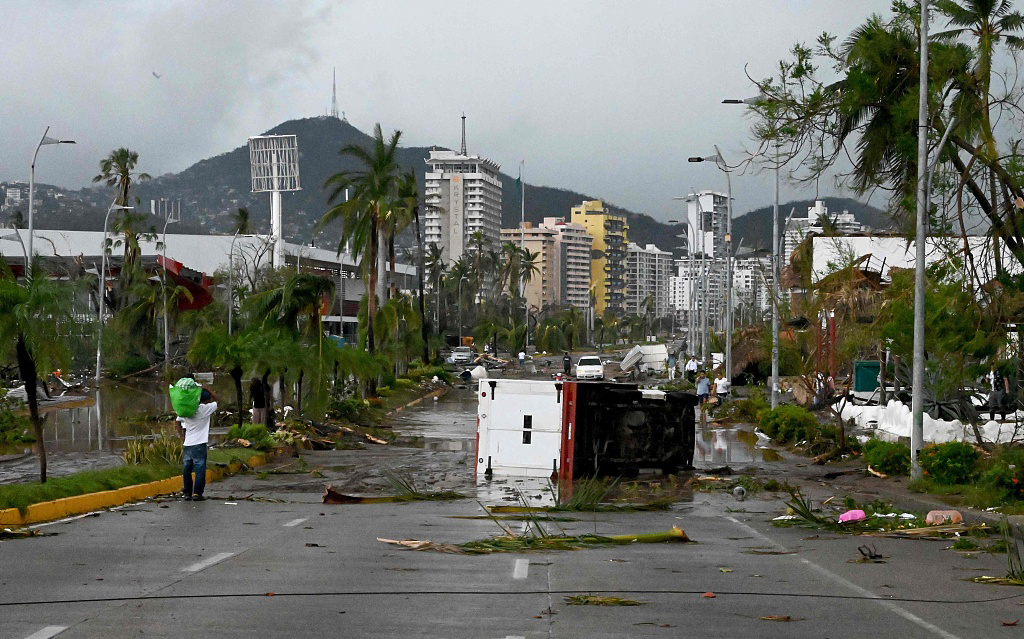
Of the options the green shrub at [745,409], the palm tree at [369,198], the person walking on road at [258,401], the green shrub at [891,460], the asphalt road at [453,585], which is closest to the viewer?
the asphalt road at [453,585]

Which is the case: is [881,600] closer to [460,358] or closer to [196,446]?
[196,446]

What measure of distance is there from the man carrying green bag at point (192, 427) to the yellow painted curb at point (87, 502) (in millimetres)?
840

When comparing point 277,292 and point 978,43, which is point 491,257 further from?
point 978,43

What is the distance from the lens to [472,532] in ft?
47.0

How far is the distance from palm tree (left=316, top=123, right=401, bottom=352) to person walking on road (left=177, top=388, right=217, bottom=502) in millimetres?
29478

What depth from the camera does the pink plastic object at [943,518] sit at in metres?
15.3

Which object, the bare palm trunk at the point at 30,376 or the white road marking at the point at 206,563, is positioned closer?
the white road marking at the point at 206,563

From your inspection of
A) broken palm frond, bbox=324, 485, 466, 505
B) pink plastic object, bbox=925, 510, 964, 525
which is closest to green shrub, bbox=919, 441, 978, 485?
pink plastic object, bbox=925, 510, 964, 525

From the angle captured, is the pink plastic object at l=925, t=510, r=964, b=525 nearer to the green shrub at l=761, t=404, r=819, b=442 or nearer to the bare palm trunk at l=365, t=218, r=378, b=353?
the green shrub at l=761, t=404, r=819, b=442

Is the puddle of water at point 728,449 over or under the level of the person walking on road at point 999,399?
under

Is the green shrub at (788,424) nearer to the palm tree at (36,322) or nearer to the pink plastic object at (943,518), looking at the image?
the pink plastic object at (943,518)

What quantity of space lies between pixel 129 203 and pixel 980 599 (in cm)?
8040

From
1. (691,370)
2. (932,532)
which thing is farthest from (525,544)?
(691,370)

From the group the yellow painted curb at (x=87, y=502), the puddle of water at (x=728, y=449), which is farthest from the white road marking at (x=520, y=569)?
the puddle of water at (x=728, y=449)
